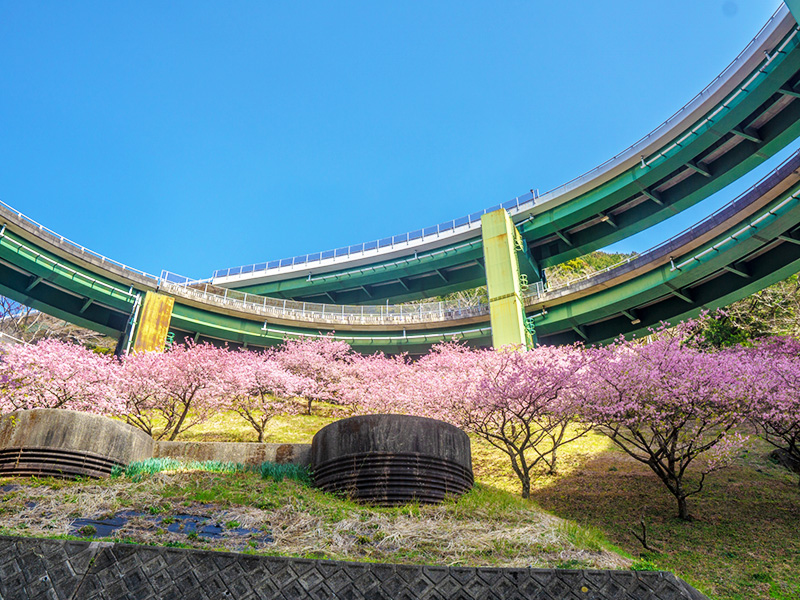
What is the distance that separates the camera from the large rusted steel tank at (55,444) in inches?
434

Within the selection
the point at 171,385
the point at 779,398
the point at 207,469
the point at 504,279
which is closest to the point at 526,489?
the point at 779,398

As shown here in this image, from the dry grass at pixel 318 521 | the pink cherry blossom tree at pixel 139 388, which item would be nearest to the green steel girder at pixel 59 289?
the pink cherry blossom tree at pixel 139 388

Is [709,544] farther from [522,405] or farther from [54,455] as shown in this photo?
[54,455]

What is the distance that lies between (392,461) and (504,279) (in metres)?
27.1

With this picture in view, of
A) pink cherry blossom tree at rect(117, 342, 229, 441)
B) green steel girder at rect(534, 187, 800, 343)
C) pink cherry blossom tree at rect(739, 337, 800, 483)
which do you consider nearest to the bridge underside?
green steel girder at rect(534, 187, 800, 343)

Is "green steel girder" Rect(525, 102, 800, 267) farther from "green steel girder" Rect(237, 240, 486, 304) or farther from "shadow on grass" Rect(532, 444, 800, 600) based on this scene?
"shadow on grass" Rect(532, 444, 800, 600)

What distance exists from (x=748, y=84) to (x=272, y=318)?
34112 mm

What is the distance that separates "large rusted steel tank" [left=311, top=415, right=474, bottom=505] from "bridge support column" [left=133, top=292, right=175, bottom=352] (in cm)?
2591

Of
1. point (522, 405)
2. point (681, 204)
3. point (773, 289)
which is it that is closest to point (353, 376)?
point (522, 405)

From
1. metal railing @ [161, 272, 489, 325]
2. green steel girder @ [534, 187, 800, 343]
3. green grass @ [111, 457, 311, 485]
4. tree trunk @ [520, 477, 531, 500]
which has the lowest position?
tree trunk @ [520, 477, 531, 500]

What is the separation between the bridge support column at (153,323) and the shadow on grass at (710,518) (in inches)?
1044

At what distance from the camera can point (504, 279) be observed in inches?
1439

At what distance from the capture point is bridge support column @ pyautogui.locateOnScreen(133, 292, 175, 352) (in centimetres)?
3403

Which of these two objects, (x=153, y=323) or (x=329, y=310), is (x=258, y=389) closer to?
(x=153, y=323)
